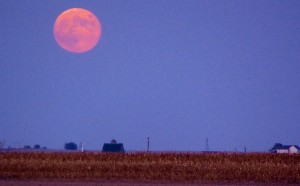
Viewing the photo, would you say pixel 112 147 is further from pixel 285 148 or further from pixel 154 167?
pixel 285 148

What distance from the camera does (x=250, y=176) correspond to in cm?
2994

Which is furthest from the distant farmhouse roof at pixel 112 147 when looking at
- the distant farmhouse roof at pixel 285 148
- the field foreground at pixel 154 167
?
the distant farmhouse roof at pixel 285 148

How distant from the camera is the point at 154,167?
3512 cm

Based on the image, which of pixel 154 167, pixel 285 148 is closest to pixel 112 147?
pixel 154 167

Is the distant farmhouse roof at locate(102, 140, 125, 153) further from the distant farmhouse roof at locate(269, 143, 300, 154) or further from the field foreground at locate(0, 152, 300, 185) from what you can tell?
the distant farmhouse roof at locate(269, 143, 300, 154)

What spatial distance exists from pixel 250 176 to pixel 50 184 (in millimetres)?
12926

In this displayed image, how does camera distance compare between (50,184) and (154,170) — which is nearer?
(50,184)

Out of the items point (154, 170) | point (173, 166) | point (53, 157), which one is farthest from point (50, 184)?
point (53, 157)

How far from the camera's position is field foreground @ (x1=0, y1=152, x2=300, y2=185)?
91.9 ft

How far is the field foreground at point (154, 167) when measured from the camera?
1103 inches

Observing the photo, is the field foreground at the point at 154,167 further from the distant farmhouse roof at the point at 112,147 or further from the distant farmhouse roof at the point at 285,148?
the distant farmhouse roof at the point at 285,148

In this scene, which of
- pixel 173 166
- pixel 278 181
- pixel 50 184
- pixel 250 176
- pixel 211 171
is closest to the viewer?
pixel 50 184

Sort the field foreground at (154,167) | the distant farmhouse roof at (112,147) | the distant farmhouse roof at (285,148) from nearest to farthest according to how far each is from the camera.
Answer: the field foreground at (154,167)
the distant farmhouse roof at (112,147)
the distant farmhouse roof at (285,148)

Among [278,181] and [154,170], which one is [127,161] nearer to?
[154,170]
